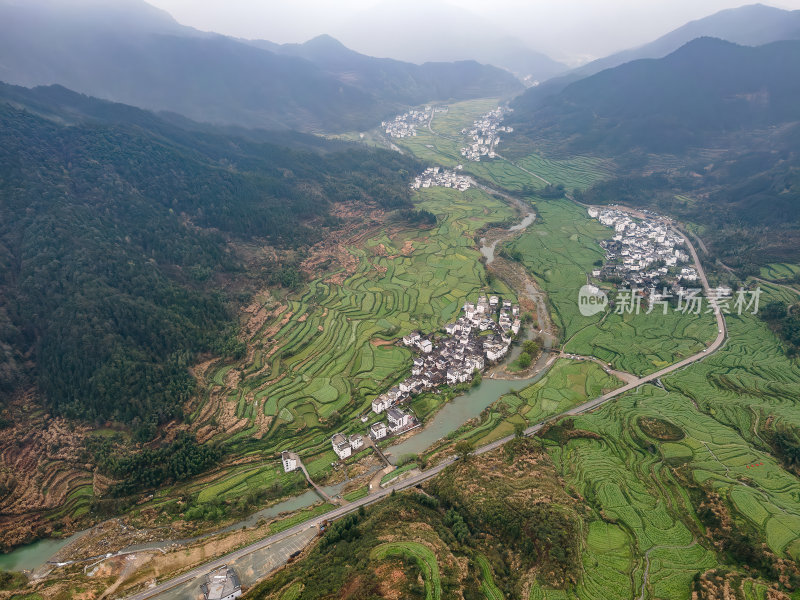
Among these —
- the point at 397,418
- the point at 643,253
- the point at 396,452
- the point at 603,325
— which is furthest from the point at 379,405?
the point at 643,253

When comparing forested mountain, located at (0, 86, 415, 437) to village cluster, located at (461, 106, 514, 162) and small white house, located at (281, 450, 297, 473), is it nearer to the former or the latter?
small white house, located at (281, 450, 297, 473)

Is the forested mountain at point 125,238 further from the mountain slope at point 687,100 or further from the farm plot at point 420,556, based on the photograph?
the mountain slope at point 687,100

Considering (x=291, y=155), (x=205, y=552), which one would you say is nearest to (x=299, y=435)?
(x=205, y=552)

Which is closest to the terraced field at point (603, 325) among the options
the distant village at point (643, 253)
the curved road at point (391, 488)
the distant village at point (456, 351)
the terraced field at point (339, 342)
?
the curved road at point (391, 488)

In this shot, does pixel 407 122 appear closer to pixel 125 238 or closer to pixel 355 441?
pixel 125 238

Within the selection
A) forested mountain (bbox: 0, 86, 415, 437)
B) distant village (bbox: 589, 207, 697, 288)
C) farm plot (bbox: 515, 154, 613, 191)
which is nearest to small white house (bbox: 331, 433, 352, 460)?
forested mountain (bbox: 0, 86, 415, 437)

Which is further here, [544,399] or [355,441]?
[544,399]
